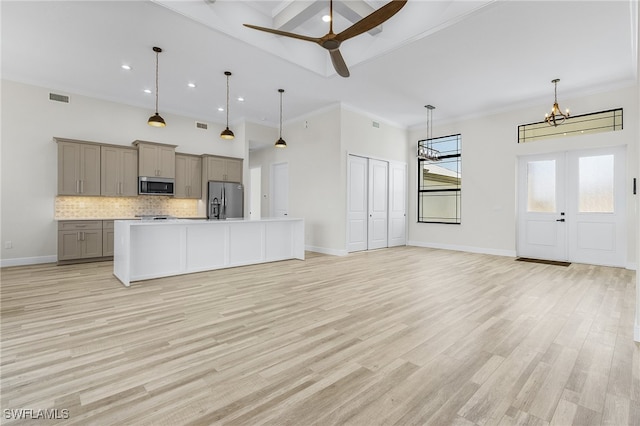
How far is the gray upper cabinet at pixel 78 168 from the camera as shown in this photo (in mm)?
5988

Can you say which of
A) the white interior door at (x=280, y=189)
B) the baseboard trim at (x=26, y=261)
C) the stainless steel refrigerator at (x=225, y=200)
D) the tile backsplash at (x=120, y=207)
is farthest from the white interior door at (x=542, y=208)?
the baseboard trim at (x=26, y=261)

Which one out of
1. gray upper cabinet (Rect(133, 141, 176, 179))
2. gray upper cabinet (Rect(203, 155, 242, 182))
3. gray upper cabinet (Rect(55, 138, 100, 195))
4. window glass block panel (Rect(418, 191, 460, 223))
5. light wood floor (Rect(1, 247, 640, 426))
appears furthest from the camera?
window glass block panel (Rect(418, 191, 460, 223))

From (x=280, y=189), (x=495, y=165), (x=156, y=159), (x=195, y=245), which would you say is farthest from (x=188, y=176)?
(x=495, y=165)

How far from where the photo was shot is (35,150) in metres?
5.98

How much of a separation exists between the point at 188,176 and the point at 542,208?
8451 mm

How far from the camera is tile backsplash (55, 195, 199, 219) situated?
6.35 metres

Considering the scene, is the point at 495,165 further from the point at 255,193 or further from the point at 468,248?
the point at 255,193

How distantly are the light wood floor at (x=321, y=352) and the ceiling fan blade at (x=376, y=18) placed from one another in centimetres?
302

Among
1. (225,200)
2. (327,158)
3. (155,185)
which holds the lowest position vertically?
(225,200)

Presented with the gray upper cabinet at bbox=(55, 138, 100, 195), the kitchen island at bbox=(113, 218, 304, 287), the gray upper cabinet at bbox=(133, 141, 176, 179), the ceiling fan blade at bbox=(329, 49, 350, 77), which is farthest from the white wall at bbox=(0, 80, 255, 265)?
the ceiling fan blade at bbox=(329, 49, 350, 77)

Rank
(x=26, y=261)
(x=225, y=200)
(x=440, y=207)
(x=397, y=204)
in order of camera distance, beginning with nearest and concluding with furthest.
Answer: (x=26, y=261) < (x=225, y=200) < (x=440, y=207) < (x=397, y=204)

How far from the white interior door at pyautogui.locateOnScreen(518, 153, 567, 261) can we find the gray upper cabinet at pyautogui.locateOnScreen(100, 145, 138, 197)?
351 inches

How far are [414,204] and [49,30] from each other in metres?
8.52

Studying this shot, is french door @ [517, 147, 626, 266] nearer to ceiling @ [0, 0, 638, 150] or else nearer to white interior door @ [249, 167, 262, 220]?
ceiling @ [0, 0, 638, 150]
